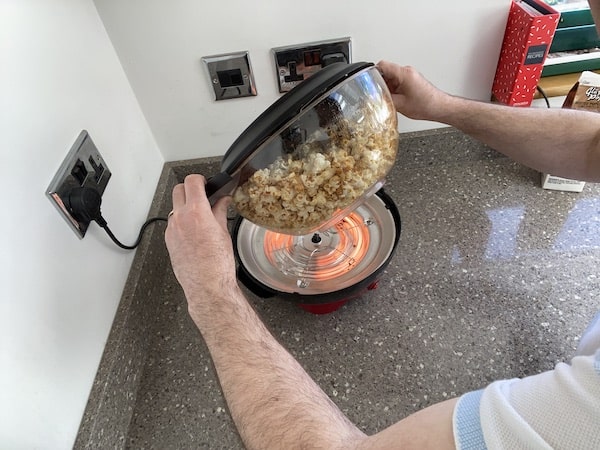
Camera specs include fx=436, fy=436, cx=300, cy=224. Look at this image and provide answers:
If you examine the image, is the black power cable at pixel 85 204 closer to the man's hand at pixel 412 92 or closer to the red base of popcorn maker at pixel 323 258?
the red base of popcorn maker at pixel 323 258

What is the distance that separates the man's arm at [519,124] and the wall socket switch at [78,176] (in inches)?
17.9

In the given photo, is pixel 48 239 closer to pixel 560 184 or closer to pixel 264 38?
pixel 264 38

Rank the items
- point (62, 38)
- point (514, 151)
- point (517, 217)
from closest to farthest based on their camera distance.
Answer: point (62, 38) < point (514, 151) < point (517, 217)

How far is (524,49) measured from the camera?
2.42ft

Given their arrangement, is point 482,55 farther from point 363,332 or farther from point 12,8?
point 12,8

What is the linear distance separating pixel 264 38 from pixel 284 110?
1.29ft

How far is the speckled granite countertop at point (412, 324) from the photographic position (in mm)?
612

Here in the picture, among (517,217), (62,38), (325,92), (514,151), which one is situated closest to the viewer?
(325,92)

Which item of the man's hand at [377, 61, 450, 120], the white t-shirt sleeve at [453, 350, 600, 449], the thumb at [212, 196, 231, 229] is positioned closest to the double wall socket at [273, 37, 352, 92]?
the man's hand at [377, 61, 450, 120]

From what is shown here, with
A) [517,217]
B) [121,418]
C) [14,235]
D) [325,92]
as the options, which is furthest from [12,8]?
[517,217]

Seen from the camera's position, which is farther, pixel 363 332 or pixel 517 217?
pixel 517 217

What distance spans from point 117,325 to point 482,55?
79cm

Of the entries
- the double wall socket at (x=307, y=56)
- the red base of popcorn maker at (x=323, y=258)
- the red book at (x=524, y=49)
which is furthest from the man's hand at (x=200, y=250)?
the red book at (x=524, y=49)

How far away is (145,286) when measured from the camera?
0.73 meters
